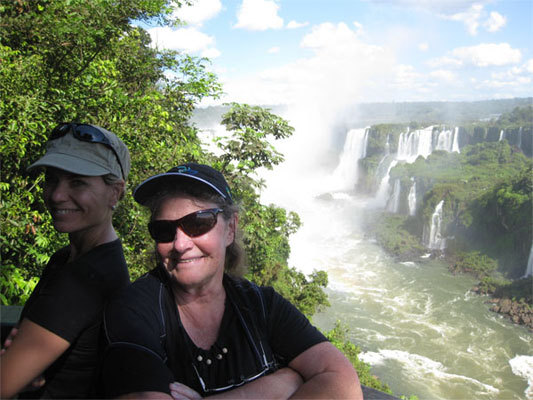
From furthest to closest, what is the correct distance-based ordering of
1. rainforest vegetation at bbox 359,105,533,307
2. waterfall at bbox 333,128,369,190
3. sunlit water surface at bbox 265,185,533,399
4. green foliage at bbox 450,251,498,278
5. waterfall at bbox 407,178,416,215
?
waterfall at bbox 333,128,369,190 → waterfall at bbox 407,178,416,215 → rainforest vegetation at bbox 359,105,533,307 → green foliage at bbox 450,251,498,278 → sunlit water surface at bbox 265,185,533,399

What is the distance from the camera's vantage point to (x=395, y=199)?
5019 centimetres

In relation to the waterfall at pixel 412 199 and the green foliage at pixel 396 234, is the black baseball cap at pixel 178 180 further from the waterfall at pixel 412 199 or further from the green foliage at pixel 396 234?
the waterfall at pixel 412 199

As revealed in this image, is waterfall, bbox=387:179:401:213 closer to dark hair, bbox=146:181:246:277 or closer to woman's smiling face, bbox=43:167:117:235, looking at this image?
dark hair, bbox=146:181:246:277

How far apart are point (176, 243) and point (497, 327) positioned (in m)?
27.5

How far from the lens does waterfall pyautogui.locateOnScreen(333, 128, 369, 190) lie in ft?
203

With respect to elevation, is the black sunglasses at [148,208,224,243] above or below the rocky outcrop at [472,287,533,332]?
above

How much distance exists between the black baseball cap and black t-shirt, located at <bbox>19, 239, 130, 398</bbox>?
12.0 inches

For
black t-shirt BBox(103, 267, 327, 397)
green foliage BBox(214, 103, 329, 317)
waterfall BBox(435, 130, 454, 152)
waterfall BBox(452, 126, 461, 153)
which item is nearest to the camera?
black t-shirt BBox(103, 267, 327, 397)

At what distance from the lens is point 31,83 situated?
4305 mm

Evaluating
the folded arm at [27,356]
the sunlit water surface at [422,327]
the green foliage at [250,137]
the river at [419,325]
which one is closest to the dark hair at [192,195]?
the folded arm at [27,356]

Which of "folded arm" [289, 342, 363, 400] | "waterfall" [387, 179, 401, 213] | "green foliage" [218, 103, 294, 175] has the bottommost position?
"waterfall" [387, 179, 401, 213]

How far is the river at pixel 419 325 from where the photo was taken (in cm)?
1914

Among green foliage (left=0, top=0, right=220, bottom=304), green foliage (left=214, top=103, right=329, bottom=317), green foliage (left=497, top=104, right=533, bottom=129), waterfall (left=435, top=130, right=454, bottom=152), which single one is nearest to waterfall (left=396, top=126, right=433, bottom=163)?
waterfall (left=435, top=130, right=454, bottom=152)

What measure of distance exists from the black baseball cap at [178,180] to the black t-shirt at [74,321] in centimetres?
31
